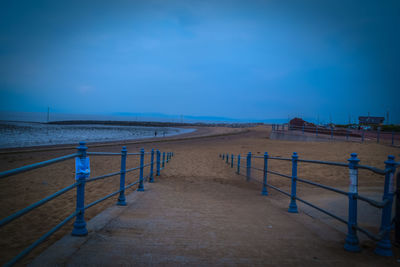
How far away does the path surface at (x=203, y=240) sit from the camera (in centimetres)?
287

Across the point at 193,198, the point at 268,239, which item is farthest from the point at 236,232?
the point at 193,198

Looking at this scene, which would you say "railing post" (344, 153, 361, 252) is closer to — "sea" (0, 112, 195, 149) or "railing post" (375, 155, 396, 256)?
"railing post" (375, 155, 396, 256)

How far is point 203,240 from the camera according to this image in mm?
3463

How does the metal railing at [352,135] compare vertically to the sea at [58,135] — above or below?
above

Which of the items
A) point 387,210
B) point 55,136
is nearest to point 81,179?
point 387,210

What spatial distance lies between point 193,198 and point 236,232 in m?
2.93

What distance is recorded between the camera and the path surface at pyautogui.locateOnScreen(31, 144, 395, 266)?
2869 mm

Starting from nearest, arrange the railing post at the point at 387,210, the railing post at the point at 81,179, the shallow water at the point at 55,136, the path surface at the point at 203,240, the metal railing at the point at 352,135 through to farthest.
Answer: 1. the path surface at the point at 203,240
2. the railing post at the point at 387,210
3. the railing post at the point at 81,179
4. the metal railing at the point at 352,135
5. the shallow water at the point at 55,136

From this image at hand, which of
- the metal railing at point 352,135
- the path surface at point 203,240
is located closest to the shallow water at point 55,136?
the metal railing at point 352,135

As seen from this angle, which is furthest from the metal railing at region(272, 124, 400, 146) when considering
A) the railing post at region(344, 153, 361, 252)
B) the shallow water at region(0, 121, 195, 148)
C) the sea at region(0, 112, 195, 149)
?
the shallow water at region(0, 121, 195, 148)

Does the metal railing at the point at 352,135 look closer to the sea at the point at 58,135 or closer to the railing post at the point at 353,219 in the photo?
the railing post at the point at 353,219

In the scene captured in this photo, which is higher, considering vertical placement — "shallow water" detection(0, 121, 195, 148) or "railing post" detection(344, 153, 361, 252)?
"railing post" detection(344, 153, 361, 252)

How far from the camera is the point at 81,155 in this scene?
140 inches

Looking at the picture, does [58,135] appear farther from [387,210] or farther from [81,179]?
[387,210]
